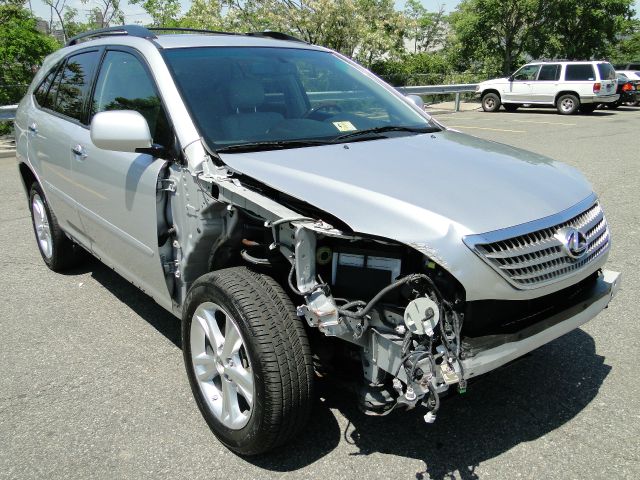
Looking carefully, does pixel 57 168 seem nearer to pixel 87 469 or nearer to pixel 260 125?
pixel 260 125

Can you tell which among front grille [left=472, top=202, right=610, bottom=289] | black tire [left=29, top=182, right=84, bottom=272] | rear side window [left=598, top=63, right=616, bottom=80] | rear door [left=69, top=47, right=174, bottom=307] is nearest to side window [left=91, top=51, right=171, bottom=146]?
rear door [left=69, top=47, right=174, bottom=307]

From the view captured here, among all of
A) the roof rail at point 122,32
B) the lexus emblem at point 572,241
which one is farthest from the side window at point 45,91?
the lexus emblem at point 572,241

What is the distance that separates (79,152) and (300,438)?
243cm

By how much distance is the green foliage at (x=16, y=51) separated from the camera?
13525 millimetres

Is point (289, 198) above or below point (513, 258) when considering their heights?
above

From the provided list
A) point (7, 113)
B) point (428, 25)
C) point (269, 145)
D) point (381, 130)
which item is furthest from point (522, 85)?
point (428, 25)

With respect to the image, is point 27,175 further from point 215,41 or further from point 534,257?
point 534,257

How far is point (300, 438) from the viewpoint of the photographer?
2816mm

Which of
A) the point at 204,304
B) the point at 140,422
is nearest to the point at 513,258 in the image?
the point at 204,304

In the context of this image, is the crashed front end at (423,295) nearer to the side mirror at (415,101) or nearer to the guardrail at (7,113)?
the side mirror at (415,101)

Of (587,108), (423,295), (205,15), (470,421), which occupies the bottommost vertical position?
(587,108)

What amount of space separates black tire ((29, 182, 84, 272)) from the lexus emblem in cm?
397

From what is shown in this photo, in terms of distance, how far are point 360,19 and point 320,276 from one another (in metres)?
22.9

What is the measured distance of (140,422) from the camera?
9.75ft
